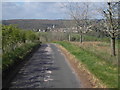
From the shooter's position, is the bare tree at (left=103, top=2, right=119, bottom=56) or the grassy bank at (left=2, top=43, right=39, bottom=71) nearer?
the grassy bank at (left=2, top=43, right=39, bottom=71)

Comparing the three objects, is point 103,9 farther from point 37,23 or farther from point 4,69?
point 37,23

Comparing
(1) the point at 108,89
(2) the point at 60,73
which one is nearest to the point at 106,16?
(2) the point at 60,73

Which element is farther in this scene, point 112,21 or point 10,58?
point 112,21

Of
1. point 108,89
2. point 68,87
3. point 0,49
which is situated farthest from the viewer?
point 0,49

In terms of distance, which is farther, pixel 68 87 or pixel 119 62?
pixel 119 62

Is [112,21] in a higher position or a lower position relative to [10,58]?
higher

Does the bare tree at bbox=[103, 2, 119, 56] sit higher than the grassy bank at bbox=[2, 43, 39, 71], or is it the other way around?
the bare tree at bbox=[103, 2, 119, 56]

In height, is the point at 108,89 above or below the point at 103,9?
below

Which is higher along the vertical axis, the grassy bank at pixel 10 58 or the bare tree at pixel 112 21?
the bare tree at pixel 112 21

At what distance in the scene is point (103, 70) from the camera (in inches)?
547

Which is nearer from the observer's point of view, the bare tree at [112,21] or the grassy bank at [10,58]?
the grassy bank at [10,58]

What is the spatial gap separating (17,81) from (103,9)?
10704 mm

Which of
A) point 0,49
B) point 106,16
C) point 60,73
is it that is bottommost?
point 60,73

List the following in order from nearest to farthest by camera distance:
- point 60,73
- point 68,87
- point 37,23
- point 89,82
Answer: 1. point 68,87
2. point 89,82
3. point 60,73
4. point 37,23
